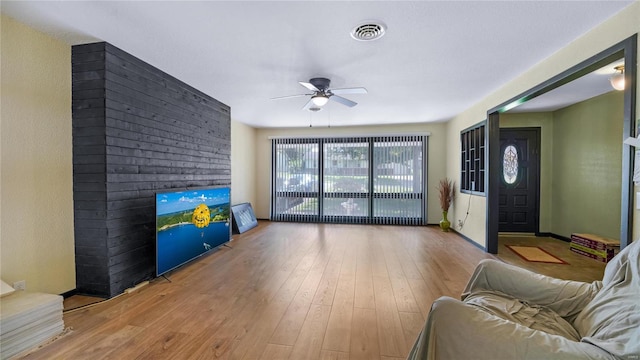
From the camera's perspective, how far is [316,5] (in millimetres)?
1929

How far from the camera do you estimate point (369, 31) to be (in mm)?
2244

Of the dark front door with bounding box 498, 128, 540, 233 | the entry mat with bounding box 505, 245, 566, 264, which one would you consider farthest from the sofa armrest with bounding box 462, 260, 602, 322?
the dark front door with bounding box 498, 128, 540, 233

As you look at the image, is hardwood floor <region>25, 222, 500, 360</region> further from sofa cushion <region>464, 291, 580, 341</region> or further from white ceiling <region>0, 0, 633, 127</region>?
white ceiling <region>0, 0, 633, 127</region>

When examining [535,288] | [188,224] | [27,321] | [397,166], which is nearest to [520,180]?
[397,166]

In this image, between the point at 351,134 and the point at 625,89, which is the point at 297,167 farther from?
the point at 625,89

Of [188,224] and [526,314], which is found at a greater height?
[188,224]

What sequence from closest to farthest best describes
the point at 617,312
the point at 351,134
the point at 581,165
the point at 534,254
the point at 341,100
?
1. the point at 617,312
2. the point at 341,100
3. the point at 534,254
4. the point at 581,165
5. the point at 351,134

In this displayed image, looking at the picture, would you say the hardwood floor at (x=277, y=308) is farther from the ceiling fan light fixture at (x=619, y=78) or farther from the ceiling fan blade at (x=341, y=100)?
the ceiling fan light fixture at (x=619, y=78)

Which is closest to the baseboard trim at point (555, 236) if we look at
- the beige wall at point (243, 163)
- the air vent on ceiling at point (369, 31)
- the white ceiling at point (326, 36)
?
the white ceiling at point (326, 36)

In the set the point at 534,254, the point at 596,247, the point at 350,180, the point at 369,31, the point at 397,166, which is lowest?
the point at 534,254

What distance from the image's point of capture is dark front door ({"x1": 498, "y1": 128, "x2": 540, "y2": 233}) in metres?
5.36

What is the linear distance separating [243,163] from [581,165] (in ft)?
22.3

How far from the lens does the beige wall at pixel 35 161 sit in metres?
2.16

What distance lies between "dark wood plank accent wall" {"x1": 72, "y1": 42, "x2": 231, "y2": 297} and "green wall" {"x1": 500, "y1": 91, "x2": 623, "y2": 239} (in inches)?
248
